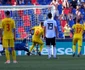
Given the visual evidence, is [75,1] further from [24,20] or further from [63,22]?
[24,20]

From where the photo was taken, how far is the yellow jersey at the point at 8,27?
16453 mm

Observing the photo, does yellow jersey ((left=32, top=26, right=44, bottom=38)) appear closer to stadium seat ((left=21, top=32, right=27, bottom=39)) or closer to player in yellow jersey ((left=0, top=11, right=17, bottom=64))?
stadium seat ((left=21, top=32, right=27, bottom=39))

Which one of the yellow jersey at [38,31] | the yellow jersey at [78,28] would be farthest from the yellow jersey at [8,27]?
the yellow jersey at [38,31]

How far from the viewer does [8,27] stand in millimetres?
16531

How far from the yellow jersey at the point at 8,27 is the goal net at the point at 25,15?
980 cm

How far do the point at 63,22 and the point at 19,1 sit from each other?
4.21 meters

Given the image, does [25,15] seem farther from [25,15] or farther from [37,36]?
[37,36]

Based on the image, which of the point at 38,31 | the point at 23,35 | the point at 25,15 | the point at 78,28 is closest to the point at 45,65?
the point at 78,28

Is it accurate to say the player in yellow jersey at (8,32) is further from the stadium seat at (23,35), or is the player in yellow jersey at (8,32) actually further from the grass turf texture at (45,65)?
the stadium seat at (23,35)

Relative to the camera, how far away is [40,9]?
27656 mm

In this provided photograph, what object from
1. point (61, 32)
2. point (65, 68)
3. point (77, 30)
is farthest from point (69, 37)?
point (65, 68)

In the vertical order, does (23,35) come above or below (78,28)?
below

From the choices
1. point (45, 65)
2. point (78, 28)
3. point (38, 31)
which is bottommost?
point (45, 65)

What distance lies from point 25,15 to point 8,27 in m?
10.9
